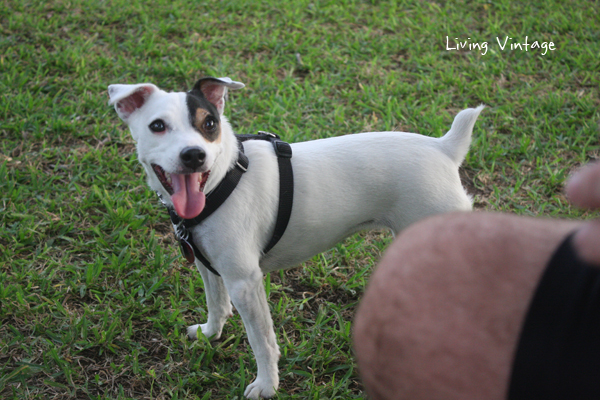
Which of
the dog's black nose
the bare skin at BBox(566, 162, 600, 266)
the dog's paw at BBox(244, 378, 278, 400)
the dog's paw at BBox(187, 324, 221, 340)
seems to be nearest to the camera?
the bare skin at BBox(566, 162, 600, 266)

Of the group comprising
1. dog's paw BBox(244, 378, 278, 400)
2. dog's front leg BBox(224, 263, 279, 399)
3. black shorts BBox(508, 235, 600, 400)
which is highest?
black shorts BBox(508, 235, 600, 400)

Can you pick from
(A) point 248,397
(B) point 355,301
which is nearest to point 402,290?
(A) point 248,397

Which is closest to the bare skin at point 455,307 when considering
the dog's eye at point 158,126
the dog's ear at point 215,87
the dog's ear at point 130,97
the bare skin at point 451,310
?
the bare skin at point 451,310

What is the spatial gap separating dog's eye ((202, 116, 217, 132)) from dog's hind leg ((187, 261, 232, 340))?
0.74 m

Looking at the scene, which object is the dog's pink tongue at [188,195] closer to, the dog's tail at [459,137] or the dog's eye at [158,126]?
the dog's eye at [158,126]

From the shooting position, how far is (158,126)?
214 centimetres

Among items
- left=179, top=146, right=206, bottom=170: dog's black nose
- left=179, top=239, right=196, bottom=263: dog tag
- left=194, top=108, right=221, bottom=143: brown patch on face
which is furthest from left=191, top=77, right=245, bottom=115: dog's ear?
left=179, top=239, right=196, bottom=263: dog tag

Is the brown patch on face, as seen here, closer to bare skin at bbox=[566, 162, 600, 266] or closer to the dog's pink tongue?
the dog's pink tongue

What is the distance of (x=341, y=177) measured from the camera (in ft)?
7.59

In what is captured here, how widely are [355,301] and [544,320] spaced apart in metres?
2.12

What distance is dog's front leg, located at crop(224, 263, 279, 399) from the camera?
220cm

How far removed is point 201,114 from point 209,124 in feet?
0.19

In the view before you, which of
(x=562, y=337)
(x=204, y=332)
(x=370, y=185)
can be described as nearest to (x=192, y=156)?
(x=370, y=185)

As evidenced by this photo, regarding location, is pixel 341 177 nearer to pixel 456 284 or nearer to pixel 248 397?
pixel 248 397
